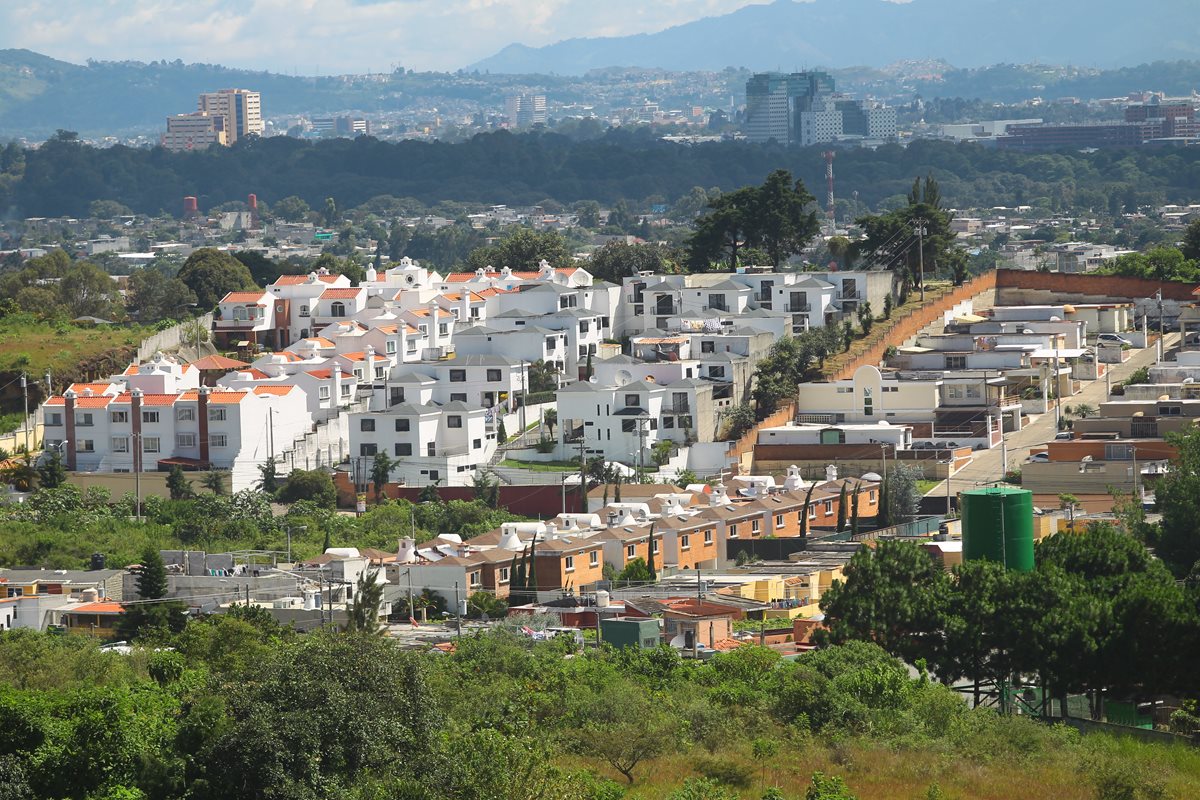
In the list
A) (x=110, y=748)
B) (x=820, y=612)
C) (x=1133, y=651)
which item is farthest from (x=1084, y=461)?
(x=110, y=748)

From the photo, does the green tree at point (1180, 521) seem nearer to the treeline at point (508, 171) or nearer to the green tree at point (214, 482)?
the green tree at point (214, 482)

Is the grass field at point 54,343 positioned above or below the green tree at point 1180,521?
above

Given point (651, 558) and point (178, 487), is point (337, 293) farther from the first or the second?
point (651, 558)

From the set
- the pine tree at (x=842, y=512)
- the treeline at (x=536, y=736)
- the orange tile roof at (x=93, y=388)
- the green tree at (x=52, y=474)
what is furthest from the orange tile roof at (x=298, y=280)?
the treeline at (x=536, y=736)

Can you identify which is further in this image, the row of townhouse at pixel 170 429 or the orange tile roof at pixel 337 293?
the orange tile roof at pixel 337 293

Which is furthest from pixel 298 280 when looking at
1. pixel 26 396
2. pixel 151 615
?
pixel 151 615

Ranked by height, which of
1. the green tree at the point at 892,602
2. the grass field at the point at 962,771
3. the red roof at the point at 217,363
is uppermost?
the red roof at the point at 217,363
